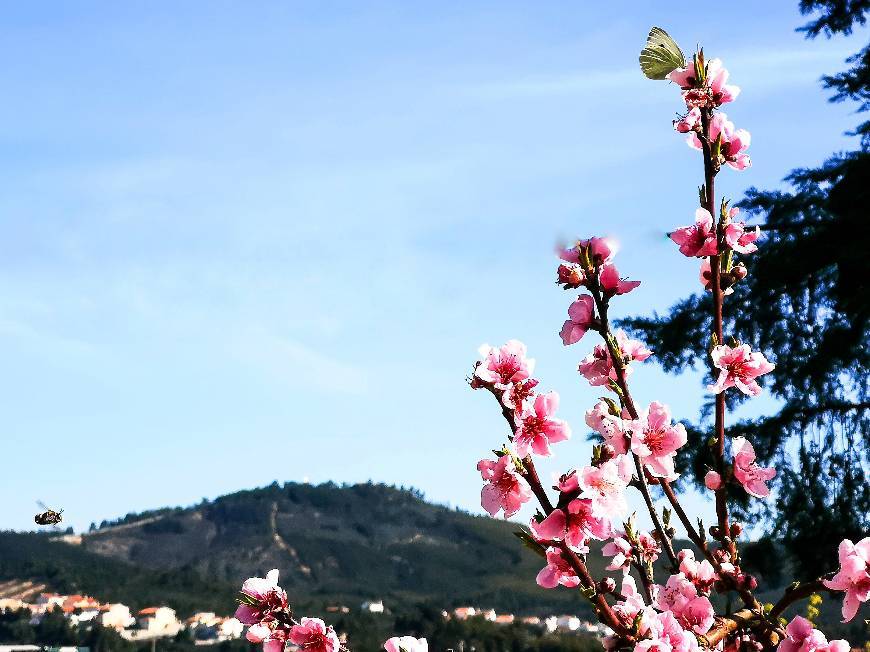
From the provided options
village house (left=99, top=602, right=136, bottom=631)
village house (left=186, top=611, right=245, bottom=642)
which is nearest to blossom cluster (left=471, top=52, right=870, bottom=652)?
village house (left=186, top=611, right=245, bottom=642)

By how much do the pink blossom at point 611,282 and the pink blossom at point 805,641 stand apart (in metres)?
0.89

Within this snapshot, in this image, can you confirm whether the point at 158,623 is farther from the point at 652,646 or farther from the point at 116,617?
the point at 652,646

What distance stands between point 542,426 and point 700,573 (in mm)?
755

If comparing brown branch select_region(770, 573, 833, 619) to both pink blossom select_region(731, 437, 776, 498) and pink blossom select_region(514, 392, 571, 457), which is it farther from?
pink blossom select_region(514, 392, 571, 457)

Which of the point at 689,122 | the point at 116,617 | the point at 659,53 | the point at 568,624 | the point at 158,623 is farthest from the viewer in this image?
the point at 116,617

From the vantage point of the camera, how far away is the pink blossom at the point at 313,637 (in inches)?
108

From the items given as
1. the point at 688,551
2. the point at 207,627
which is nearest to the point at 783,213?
the point at 688,551

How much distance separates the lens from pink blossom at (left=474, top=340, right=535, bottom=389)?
7.68ft

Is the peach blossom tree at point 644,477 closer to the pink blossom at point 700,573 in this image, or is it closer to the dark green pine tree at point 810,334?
the pink blossom at point 700,573

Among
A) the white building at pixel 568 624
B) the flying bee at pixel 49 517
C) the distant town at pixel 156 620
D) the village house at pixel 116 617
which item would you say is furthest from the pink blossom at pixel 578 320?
the village house at pixel 116 617

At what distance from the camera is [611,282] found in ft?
8.28

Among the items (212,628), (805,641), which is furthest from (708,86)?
(212,628)

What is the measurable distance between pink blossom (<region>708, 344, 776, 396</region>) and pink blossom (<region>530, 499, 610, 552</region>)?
2.09ft

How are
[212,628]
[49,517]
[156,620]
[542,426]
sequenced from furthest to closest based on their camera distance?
[156,620] < [212,628] < [49,517] < [542,426]
